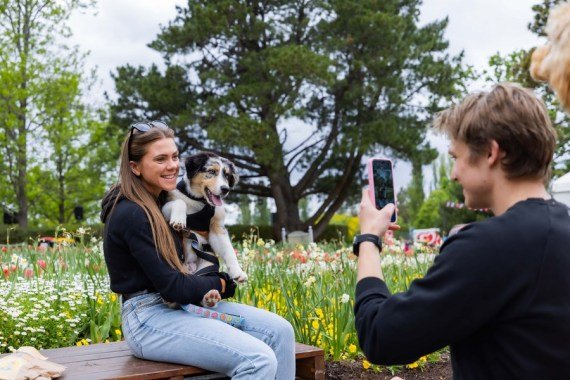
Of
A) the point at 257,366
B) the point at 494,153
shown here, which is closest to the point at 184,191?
the point at 257,366

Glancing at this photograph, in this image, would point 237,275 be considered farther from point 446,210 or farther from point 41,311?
point 446,210

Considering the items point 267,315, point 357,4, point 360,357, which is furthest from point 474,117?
point 357,4

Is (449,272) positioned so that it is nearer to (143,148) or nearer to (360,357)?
(143,148)

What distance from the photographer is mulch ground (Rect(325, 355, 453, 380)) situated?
4309 millimetres

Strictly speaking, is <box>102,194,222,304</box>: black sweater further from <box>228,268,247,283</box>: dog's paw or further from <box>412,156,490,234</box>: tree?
<box>412,156,490,234</box>: tree

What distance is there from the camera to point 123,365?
299cm

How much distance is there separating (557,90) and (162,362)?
207 centimetres

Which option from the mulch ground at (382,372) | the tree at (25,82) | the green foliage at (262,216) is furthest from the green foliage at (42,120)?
the mulch ground at (382,372)

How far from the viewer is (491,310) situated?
61.1 inches

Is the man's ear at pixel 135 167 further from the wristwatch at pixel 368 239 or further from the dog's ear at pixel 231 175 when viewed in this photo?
the wristwatch at pixel 368 239

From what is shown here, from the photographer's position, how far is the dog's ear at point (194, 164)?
3251 millimetres

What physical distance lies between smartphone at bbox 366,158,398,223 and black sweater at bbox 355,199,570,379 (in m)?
0.42

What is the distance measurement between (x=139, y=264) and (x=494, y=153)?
5.86 feet

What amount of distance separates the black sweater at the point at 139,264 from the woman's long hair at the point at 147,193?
0.03m
